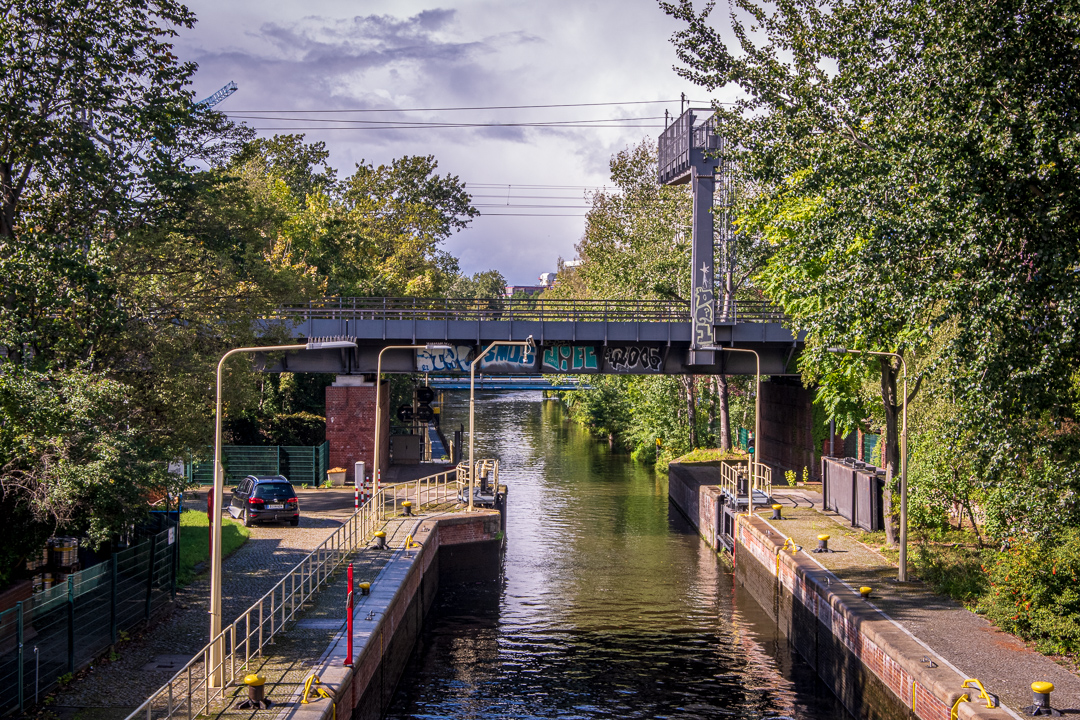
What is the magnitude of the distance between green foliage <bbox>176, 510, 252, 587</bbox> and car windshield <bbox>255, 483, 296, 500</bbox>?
3.53 ft

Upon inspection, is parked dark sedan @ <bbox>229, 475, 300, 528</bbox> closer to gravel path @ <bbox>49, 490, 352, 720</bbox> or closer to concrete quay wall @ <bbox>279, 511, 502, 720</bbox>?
gravel path @ <bbox>49, 490, 352, 720</bbox>

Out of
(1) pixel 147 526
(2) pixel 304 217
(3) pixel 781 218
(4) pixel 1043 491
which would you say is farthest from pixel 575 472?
(4) pixel 1043 491

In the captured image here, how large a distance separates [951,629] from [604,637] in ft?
26.5

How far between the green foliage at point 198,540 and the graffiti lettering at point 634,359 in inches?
630

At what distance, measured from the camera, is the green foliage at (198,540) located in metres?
21.6

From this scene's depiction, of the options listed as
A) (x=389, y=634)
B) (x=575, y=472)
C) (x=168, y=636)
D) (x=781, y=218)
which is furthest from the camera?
(x=575, y=472)

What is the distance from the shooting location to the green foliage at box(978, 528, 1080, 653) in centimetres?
1559

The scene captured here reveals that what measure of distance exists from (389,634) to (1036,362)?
498 inches

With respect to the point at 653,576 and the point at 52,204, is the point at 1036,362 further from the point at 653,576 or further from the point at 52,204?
the point at 52,204

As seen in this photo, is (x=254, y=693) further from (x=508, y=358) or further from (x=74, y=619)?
(x=508, y=358)

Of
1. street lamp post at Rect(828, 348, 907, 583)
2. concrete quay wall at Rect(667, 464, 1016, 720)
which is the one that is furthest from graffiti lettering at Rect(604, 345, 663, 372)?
street lamp post at Rect(828, 348, 907, 583)

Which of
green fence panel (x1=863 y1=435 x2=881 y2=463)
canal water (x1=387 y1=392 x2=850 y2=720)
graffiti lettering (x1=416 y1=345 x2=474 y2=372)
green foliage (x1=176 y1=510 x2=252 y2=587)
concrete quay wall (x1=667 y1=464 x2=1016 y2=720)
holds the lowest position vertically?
canal water (x1=387 y1=392 x2=850 y2=720)

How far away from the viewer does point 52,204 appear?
62.5 feet

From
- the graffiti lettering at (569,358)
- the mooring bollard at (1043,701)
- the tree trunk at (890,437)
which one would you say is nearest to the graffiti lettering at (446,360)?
the graffiti lettering at (569,358)
